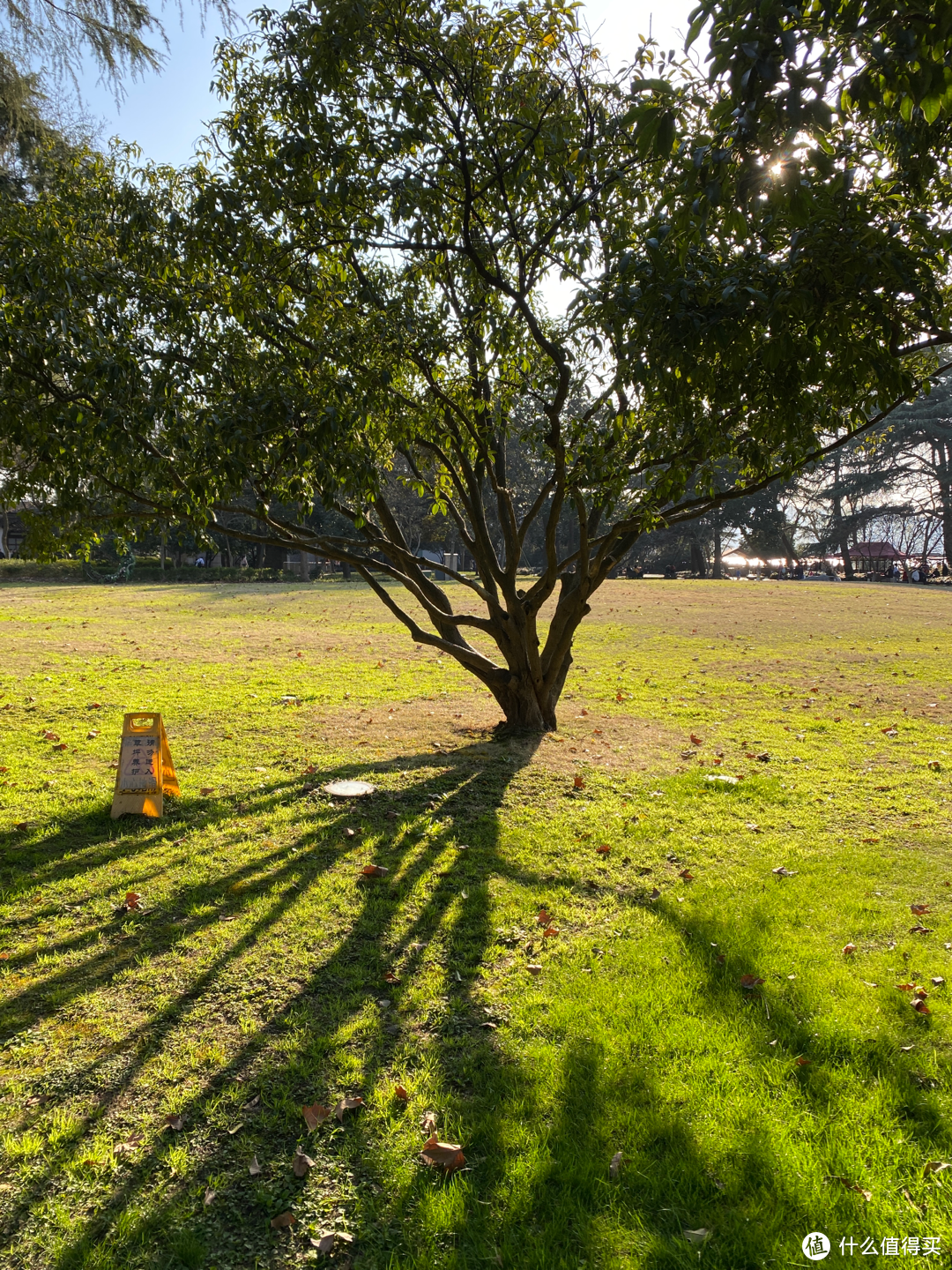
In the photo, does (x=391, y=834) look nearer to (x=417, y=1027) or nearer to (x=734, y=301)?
(x=417, y=1027)

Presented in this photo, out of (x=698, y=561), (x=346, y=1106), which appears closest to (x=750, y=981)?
(x=346, y=1106)

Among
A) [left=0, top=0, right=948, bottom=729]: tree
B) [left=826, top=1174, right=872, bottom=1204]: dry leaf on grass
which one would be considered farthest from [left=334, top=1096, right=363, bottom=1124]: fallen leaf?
[left=0, top=0, right=948, bottom=729]: tree

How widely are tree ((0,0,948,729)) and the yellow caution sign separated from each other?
1633 mm

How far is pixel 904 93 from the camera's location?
2.85 metres

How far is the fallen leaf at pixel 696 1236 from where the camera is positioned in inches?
89.7

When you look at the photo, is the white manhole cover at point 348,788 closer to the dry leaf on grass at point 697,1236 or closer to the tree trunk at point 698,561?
the dry leaf on grass at point 697,1236

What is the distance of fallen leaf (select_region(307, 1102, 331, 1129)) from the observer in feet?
9.02

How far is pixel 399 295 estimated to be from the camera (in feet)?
23.3

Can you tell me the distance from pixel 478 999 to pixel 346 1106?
88 centimetres

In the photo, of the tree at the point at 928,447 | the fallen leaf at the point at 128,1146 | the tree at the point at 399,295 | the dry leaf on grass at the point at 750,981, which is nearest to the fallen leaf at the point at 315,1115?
the fallen leaf at the point at 128,1146

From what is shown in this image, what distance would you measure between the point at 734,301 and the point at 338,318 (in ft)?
12.5

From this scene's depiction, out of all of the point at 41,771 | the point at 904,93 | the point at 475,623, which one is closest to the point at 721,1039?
the point at 904,93

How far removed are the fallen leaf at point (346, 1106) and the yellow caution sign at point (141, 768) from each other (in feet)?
11.1

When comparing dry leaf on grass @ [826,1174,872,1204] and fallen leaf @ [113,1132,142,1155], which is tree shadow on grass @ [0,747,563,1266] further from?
dry leaf on grass @ [826,1174,872,1204]
